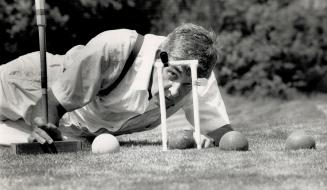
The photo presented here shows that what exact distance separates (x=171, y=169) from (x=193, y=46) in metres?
1.15

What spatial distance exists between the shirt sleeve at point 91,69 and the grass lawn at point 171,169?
0.41m

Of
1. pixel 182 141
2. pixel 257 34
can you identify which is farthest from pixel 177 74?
pixel 257 34

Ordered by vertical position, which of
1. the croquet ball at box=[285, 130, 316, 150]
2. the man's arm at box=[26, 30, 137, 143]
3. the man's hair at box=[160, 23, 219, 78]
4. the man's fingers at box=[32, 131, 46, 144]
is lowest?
the man's fingers at box=[32, 131, 46, 144]

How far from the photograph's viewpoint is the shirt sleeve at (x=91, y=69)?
15.5 feet

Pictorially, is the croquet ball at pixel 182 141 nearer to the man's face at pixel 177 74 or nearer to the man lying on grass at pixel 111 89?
the man lying on grass at pixel 111 89

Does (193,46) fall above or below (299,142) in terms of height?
above

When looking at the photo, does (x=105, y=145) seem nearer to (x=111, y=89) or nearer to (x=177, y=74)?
(x=111, y=89)

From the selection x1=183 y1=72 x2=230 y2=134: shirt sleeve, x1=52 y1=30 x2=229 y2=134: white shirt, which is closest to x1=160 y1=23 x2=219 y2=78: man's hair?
x1=52 y1=30 x2=229 y2=134: white shirt

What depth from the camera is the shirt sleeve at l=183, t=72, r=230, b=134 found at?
17.5ft

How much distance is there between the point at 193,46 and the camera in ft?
15.3

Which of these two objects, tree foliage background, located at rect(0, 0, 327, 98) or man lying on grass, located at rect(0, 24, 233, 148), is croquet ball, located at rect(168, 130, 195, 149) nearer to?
man lying on grass, located at rect(0, 24, 233, 148)

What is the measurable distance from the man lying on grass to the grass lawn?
10.6 inches

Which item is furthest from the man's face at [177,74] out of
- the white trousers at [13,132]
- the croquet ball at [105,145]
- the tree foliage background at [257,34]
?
the tree foliage background at [257,34]

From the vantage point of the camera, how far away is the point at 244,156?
4.32 meters
